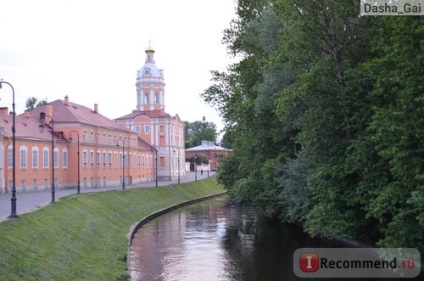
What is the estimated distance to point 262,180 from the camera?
30.8m

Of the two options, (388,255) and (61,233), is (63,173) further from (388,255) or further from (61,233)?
(388,255)

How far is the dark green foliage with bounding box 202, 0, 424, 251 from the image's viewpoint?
1652 centimetres

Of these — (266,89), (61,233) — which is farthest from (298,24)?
(61,233)

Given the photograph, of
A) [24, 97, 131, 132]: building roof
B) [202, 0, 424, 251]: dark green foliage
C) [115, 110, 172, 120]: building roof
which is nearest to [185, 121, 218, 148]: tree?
[115, 110, 172, 120]: building roof

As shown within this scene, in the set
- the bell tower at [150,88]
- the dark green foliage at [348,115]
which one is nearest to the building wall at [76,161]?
the bell tower at [150,88]

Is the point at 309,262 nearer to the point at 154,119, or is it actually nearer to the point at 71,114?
the point at 71,114

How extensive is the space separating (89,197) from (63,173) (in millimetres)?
16095

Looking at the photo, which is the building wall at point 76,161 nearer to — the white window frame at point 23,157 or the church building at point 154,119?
the white window frame at point 23,157

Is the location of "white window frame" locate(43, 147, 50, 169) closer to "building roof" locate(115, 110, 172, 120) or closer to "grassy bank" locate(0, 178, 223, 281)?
"grassy bank" locate(0, 178, 223, 281)

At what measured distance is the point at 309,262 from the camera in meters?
23.4

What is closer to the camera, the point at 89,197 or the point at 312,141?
the point at 312,141

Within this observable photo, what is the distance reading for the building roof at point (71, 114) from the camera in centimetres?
5562

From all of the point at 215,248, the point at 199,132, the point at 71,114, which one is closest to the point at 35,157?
the point at 71,114

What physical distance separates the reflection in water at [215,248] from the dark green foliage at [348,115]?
121 inches
